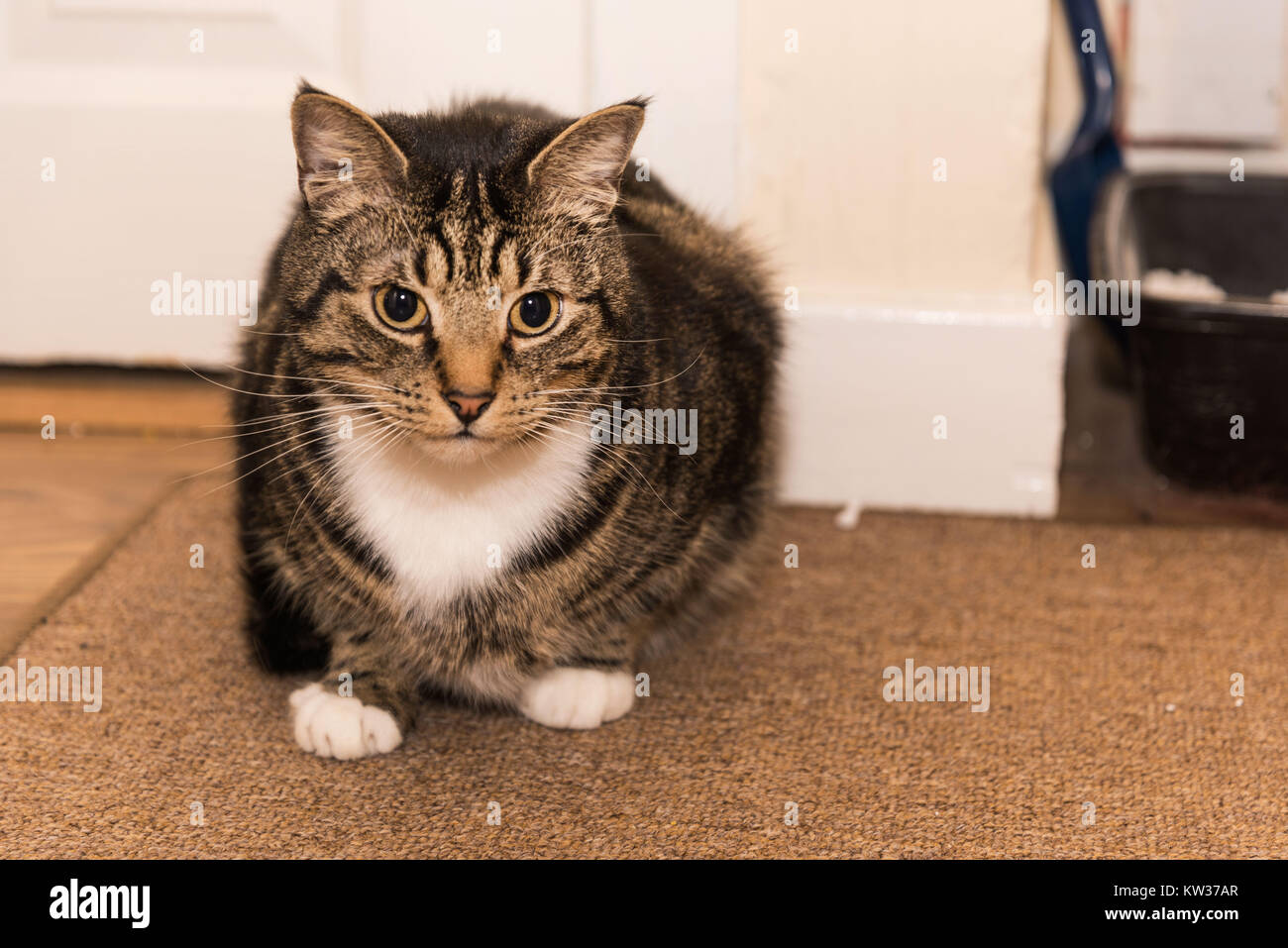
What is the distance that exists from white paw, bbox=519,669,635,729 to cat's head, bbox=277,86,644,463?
26 cm

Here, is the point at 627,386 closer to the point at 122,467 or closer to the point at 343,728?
the point at 343,728

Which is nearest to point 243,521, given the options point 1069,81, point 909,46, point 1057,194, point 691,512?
point 691,512

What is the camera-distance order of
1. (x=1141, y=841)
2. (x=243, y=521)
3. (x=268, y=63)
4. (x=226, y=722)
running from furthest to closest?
(x=268, y=63), (x=243, y=521), (x=226, y=722), (x=1141, y=841)

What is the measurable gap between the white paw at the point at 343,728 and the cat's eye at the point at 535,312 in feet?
1.23

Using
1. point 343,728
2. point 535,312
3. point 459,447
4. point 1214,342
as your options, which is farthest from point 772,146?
point 343,728

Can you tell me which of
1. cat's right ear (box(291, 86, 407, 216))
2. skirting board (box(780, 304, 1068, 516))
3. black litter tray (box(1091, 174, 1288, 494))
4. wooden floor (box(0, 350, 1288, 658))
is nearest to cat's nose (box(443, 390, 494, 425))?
cat's right ear (box(291, 86, 407, 216))

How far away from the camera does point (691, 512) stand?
4.22 feet

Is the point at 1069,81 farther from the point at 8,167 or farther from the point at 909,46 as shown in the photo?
the point at 8,167

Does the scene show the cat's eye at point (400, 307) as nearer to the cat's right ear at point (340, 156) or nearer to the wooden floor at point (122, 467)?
the cat's right ear at point (340, 156)

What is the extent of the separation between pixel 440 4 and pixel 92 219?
23.5 inches

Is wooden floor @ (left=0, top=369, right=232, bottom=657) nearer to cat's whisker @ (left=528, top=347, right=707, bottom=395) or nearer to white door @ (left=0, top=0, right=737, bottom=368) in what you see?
white door @ (left=0, top=0, right=737, bottom=368)

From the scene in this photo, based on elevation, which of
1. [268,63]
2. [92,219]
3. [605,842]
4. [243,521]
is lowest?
[605,842]

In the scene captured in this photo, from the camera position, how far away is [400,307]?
107 centimetres

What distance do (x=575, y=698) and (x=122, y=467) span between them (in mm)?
909
